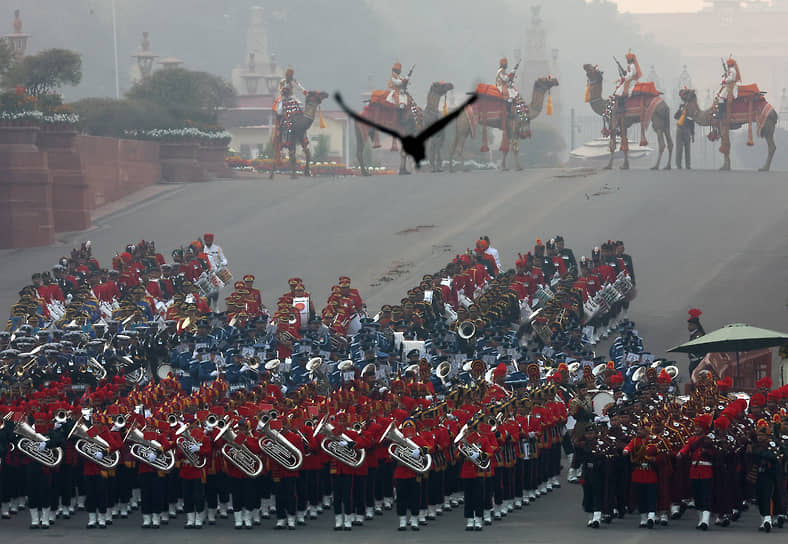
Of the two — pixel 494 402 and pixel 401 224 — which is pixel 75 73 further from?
pixel 494 402

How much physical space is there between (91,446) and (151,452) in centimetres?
67

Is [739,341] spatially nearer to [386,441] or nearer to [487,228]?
[386,441]

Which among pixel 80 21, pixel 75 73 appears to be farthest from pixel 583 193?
pixel 80 21

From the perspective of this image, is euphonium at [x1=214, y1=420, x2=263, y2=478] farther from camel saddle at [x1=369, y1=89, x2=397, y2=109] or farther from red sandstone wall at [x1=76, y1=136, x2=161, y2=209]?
camel saddle at [x1=369, y1=89, x2=397, y2=109]

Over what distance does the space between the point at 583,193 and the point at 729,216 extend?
474cm

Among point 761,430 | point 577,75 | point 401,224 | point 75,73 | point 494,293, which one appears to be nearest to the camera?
point 761,430

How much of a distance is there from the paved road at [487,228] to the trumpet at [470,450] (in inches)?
413

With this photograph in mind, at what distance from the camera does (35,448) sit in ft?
51.7

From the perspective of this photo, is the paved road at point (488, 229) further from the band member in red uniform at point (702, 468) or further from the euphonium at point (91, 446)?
the euphonium at point (91, 446)

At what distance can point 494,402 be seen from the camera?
16.2 m

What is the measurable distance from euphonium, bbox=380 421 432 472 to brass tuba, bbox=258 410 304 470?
37.9 inches

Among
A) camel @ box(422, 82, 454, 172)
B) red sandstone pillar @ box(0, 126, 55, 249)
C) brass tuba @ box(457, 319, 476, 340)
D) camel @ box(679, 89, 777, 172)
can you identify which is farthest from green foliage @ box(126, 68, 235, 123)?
brass tuba @ box(457, 319, 476, 340)

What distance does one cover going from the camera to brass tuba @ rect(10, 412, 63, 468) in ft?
51.4

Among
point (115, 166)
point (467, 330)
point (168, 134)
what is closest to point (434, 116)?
point (168, 134)
